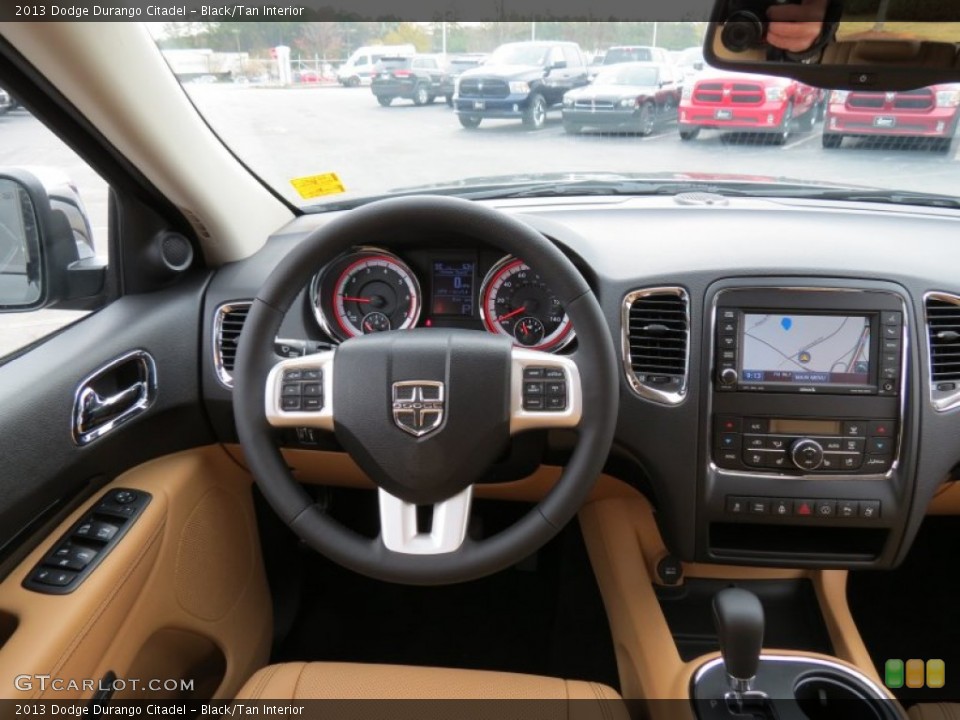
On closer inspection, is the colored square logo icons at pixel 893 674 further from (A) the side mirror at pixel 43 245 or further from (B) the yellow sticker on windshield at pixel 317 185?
(A) the side mirror at pixel 43 245

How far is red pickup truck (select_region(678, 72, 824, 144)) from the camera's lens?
196 cm

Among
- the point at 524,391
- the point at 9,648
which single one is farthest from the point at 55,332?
the point at 524,391

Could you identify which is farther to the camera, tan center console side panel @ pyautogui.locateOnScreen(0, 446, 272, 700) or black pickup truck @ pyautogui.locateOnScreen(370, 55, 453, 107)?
black pickup truck @ pyautogui.locateOnScreen(370, 55, 453, 107)

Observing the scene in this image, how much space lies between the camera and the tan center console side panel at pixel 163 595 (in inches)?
56.1

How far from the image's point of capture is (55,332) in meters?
1.76

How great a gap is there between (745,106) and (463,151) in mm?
777

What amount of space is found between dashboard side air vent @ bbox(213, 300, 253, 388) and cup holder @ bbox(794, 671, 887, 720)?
1.57m

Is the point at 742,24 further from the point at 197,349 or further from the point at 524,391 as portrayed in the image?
the point at 197,349

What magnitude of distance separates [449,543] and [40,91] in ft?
3.77

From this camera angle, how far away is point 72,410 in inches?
62.7

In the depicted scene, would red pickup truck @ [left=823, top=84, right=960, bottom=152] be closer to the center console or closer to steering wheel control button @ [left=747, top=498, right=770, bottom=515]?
the center console

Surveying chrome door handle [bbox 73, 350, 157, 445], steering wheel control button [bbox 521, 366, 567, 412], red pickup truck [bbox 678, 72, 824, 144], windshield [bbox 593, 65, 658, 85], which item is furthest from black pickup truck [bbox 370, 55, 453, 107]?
steering wheel control button [bbox 521, 366, 567, 412]

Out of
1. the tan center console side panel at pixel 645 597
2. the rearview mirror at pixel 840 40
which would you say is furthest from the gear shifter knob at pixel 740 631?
the rearview mirror at pixel 840 40

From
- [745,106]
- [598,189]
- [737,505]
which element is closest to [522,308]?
[598,189]
